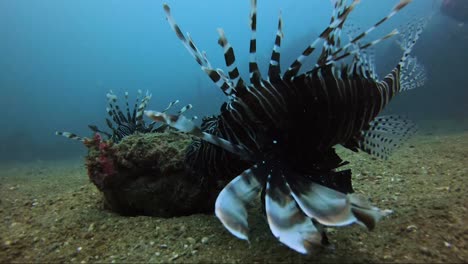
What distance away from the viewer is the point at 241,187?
1743 millimetres

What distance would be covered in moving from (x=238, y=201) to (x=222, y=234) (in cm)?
80

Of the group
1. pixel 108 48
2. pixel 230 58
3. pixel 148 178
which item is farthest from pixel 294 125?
pixel 108 48

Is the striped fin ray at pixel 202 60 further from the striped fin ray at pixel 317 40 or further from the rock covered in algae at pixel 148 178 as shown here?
the rock covered in algae at pixel 148 178

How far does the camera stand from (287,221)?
5.27 feet

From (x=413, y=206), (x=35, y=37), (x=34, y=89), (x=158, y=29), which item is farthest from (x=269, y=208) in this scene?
(x=158, y=29)

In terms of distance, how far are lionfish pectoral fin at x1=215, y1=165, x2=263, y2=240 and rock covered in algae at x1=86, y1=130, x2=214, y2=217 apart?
1108mm

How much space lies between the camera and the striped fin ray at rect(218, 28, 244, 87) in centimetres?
209

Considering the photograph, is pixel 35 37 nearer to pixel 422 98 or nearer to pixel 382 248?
pixel 422 98

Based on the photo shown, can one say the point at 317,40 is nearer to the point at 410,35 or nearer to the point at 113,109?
the point at 410,35

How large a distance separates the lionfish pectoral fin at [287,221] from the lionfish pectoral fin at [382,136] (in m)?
1.12

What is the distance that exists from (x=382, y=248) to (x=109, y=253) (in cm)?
187

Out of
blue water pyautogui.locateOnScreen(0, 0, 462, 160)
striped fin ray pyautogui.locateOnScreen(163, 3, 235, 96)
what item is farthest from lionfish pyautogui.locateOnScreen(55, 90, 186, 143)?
blue water pyautogui.locateOnScreen(0, 0, 462, 160)

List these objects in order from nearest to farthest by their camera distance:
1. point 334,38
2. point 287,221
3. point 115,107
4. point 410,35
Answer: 1. point 287,221
2. point 334,38
3. point 410,35
4. point 115,107

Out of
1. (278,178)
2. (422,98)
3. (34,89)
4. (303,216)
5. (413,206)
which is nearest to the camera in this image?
(303,216)
